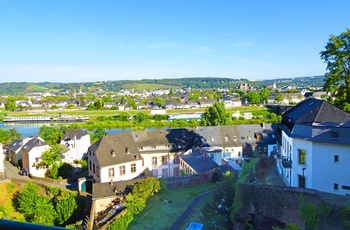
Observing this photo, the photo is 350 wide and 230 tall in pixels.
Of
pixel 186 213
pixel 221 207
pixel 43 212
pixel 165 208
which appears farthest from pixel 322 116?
pixel 43 212

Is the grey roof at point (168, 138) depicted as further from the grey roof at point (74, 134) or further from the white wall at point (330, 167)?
the white wall at point (330, 167)

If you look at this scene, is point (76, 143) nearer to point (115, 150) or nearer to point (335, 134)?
point (115, 150)

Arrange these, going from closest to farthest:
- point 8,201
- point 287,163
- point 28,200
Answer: point 287,163
point 28,200
point 8,201

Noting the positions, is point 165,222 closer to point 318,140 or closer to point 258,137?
point 318,140

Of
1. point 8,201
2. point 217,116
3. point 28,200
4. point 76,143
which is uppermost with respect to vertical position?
point 217,116

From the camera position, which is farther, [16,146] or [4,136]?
[4,136]

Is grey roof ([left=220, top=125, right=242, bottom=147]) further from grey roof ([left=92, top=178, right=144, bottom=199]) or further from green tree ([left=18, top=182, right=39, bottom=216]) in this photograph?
green tree ([left=18, top=182, right=39, bottom=216])
